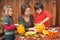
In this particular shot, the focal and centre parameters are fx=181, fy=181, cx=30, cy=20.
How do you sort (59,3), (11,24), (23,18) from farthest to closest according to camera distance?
(59,3), (23,18), (11,24)

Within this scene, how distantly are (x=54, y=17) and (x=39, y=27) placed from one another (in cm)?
204

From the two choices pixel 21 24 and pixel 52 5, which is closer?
pixel 21 24

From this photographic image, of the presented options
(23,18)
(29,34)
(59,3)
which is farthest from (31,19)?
(59,3)

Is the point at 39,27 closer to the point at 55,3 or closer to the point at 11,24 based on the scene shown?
the point at 11,24

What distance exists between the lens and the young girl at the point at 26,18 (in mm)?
2418

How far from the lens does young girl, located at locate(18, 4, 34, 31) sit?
2.42 metres

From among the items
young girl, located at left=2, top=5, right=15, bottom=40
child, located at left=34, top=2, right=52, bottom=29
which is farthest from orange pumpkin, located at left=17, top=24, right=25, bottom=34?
child, located at left=34, top=2, right=52, bottom=29

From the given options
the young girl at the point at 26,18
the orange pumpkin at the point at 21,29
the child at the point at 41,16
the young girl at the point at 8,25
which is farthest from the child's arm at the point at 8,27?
the child at the point at 41,16

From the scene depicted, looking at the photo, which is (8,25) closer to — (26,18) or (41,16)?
(26,18)

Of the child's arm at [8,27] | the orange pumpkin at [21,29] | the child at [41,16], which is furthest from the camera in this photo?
the child at [41,16]

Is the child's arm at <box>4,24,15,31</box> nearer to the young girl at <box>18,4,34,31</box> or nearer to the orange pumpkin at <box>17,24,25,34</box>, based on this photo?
the orange pumpkin at <box>17,24,25,34</box>

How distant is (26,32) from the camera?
92.2 inches

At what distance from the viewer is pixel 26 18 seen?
2.48 m

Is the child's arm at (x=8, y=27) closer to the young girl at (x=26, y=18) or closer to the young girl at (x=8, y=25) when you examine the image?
the young girl at (x=8, y=25)
